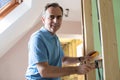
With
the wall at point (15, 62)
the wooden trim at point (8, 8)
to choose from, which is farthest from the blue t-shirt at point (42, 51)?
the wall at point (15, 62)

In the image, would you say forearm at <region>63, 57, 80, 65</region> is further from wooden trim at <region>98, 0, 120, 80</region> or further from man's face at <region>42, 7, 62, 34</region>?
wooden trim at <region>98, 0, 120, 80</region>

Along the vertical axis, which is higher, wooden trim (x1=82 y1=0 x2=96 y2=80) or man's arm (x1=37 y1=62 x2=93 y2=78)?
wooden trim (x1=82 y1=0 x2=96 y2=80)

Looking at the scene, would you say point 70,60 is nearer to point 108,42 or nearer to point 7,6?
point 108,42

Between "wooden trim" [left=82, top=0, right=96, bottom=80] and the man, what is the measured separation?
0.10 metres

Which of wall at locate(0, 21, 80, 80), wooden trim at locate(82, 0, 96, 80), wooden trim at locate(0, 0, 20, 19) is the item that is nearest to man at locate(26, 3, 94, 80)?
wooden trim at locate(82, 0, 96, 80)

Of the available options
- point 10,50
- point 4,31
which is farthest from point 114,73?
point 10,50

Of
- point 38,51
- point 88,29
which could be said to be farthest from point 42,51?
point 88,29

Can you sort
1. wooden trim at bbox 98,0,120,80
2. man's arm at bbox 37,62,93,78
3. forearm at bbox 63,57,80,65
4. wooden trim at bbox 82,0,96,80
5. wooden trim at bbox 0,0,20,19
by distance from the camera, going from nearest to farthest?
wooden trim at bbox 98,0,120,80 → man's arm at bbox 37,62,93,78 → wooden trim at bbox 82,0,96,80 → forearm at bbox 63,57,80,65 → wooden trim at bbox 0,0,20,19

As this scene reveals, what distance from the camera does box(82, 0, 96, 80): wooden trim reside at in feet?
4.72

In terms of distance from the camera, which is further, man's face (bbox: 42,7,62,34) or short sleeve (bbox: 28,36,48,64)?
man's face (bbox: 42,7,62,34)

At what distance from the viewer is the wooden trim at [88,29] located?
1440mm

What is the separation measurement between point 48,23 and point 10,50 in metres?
2.04

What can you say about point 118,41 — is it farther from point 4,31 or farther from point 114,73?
point 4,31

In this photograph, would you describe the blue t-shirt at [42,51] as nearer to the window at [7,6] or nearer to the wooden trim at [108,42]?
the wooden trim at [108,42]
